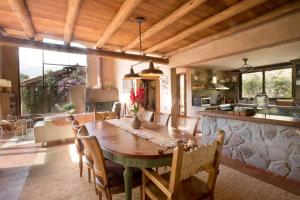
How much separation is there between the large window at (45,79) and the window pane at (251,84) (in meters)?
7.79

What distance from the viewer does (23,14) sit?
7.86 feet

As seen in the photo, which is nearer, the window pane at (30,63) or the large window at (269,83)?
the large window at (269,83)

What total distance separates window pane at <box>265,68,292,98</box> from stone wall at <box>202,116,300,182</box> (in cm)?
454

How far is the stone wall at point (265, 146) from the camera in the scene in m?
2.38

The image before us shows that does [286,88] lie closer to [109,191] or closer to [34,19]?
[109,191]

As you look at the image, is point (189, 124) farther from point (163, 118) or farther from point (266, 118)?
point (266, 118)

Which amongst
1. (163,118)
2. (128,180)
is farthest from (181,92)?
(128,180)

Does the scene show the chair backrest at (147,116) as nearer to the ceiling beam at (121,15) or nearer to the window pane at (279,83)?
the ceiling beam at (121,15)

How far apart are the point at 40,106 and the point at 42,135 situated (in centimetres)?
418

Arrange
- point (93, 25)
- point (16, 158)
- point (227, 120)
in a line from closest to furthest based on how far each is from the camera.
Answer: point (93, 25) → point (227, 120) → point (16, 158)

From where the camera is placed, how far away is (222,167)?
312cm

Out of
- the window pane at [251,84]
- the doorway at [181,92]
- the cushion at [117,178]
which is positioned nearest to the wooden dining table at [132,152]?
the cushion at [117,178]

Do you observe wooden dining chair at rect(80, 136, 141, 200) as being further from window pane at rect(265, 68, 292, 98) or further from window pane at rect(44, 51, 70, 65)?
window pane at rect(44, 51, 70, 65)

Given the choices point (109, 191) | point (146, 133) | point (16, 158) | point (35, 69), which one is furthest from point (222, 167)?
point (35, 69)
